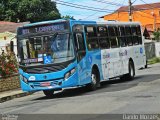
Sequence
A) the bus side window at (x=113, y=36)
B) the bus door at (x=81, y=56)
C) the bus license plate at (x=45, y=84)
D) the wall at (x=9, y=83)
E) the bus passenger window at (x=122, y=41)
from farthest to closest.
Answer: the wall at (x=9, y=83) → the bus passenger window at (x=122, y=41) → the bus side window at (x=113, y=36) → the bus door at (x=81, y=56) → the bus license plate at (x=45, y=84)

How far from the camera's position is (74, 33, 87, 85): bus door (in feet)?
55.5

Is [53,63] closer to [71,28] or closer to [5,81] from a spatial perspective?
[71,28]

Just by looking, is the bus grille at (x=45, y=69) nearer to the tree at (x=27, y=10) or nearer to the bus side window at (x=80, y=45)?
the bus side window at (x=80, y=45)

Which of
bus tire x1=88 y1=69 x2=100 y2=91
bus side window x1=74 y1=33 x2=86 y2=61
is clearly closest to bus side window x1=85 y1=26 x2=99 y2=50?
bus side window x1=74 y1=33 x2=86 y2=61

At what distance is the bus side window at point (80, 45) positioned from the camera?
16.9 m

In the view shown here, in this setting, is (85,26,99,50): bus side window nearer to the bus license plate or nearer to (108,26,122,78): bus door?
(108,26,122,78): bus door

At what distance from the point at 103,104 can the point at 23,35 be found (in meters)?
5.64

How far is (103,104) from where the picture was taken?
1303cm

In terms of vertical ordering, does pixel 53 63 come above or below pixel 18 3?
below

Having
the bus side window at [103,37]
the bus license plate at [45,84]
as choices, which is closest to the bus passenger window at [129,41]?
the bus side window at [103,37]

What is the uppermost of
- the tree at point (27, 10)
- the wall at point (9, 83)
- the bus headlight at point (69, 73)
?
the tree at point (27, 10)

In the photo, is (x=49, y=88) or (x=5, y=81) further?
(x=5, y=81)

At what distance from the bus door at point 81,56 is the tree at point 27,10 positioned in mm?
41090

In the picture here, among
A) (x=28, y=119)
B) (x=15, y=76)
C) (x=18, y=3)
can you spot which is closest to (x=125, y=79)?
(x=15, y=76)
